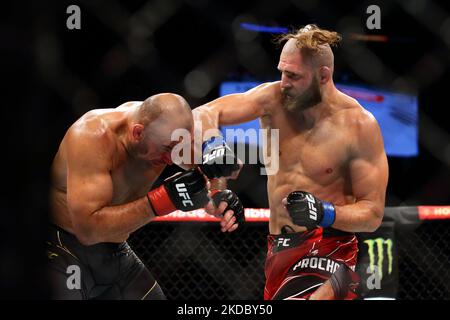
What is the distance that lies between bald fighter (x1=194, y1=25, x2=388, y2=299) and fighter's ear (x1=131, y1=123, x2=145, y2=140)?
24 centimetres

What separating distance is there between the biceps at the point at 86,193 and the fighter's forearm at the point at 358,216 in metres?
0.68

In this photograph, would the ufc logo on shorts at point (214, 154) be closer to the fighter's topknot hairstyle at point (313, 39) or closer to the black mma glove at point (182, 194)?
the black mma glove at point (182, 194)

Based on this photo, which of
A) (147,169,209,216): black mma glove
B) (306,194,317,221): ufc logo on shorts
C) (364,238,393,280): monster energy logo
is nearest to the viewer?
(147,169,209,216): black mma glove

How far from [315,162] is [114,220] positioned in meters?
0.67

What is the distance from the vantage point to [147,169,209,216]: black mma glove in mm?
1663

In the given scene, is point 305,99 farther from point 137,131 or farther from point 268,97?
point 137,131

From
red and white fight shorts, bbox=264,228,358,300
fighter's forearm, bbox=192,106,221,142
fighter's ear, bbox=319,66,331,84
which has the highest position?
fighter's ear, bbox=319,66,331,84

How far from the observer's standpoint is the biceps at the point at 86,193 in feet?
5.55

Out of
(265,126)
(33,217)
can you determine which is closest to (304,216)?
(265,126)

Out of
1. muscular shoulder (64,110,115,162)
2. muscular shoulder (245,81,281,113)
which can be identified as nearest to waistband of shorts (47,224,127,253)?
muscular shoulder (64,110,115,162)

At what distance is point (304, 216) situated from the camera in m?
1.76

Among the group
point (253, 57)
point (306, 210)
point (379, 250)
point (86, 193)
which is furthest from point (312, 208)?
point (253, 57)

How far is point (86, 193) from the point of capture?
1.69 m

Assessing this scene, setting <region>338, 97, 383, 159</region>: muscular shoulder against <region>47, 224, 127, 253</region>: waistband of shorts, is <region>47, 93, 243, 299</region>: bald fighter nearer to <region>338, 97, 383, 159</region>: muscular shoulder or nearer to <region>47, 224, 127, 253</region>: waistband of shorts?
<region>47, 224, 127, 253</region>: waistband of shorts
